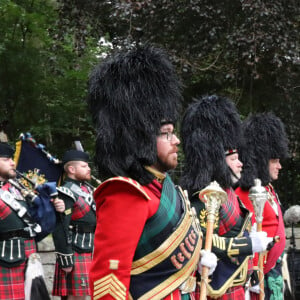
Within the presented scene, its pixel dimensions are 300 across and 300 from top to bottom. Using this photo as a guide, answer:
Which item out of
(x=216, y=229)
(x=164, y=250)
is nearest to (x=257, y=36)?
(x=216, y=229)

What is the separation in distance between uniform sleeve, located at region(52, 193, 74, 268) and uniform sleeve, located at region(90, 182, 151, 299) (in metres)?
3.87

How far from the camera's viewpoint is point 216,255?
481 centimetres

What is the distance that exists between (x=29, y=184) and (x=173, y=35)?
3.53 m

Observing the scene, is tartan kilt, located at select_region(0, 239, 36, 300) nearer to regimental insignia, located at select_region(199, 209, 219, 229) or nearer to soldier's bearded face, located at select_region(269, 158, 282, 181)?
regimental insignia, located at select_region(199, 209, 219, 229)

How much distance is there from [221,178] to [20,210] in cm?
196

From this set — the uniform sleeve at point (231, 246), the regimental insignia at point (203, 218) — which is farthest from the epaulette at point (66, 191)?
the uniform sleeve at point (231, 246)

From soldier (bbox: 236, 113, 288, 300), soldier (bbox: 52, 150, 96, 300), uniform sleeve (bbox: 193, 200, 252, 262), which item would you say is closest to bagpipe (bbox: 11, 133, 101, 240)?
soldier (bbox: 52, 150, 96, 300)

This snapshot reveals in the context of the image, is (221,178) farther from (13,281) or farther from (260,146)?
(13,281)

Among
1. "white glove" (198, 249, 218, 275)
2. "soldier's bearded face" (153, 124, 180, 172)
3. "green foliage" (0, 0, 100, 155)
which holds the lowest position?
"white glove" (198, 249, 218, 275)

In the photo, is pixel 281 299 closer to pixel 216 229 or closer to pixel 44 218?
pixel 216 229

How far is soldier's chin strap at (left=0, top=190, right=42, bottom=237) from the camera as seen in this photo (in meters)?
6.26

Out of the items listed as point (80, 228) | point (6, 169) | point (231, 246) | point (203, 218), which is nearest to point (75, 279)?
point (80, 228)

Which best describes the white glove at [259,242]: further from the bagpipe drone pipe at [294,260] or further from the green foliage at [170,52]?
the bagpipe drone pipe at [294,260]

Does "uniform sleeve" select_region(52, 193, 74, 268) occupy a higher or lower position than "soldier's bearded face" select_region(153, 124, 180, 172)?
lower
